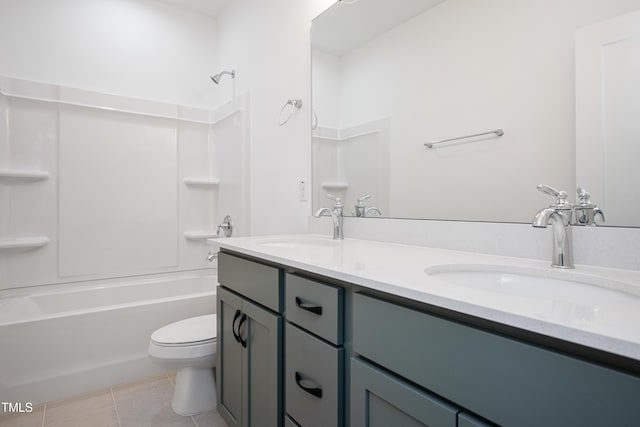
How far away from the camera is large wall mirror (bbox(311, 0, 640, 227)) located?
907mm

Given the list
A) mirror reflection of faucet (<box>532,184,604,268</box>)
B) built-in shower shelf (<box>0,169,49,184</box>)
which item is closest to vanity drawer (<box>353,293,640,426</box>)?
mirror reflection of faucet (<box>532,184,604,268</box>)

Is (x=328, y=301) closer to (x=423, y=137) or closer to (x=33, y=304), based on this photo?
(x=423, y=137)

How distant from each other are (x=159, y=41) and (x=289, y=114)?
1614mm

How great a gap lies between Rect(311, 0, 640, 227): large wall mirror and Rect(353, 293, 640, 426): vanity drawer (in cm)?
60

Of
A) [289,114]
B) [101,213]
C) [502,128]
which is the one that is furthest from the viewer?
[101,213]

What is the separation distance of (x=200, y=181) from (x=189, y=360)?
1.67 meters

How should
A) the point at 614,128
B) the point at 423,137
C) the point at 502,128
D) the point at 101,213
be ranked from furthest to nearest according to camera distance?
the point at 101,213 < the point at 423,137 < the point at 502,128 < the point at 614,128

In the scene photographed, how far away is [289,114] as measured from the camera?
2102 millimetres

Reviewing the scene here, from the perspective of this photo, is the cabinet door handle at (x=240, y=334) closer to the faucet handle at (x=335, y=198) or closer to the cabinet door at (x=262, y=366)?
the cabinet door at (x=262, y=366)

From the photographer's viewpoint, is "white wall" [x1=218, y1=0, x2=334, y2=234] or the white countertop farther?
"white wall" [x1=218, y1=0, x2=334, y2=234]

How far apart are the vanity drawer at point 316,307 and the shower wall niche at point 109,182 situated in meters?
1.49

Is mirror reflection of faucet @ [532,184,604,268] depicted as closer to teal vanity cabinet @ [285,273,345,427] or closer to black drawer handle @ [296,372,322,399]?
teal vanity cabinet @ [285,273,345,427]

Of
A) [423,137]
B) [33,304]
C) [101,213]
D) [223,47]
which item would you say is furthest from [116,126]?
[423,137]

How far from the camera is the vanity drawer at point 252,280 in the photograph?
1.18 metres
